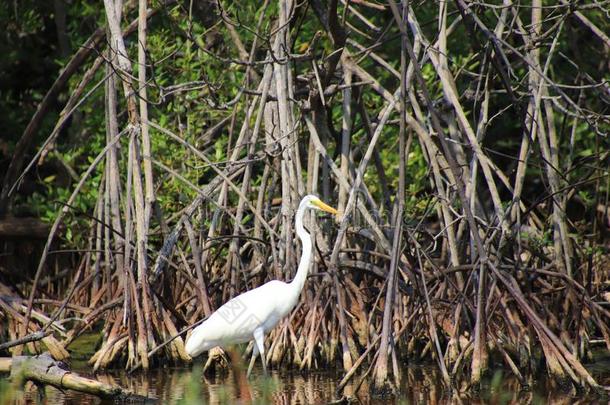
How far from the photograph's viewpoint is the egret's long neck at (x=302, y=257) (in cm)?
750

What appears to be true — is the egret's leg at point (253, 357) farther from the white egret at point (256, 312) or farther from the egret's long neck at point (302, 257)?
the egret's long neck at point (302, 257)

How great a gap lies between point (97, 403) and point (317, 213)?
277 cm

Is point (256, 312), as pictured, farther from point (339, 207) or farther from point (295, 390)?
point (339, 207)

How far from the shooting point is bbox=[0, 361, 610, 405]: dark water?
6.68m

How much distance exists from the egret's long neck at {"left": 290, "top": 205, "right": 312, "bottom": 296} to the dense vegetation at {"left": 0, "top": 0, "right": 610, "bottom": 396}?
25 cm

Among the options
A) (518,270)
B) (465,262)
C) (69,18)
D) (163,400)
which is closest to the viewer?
(163,400)

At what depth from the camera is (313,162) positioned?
876 centimetres

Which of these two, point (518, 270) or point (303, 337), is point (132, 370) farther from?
point (518, 270)

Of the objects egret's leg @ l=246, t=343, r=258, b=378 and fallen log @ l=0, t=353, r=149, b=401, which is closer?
fallen log @ l=0, t=353, r=149, b=401

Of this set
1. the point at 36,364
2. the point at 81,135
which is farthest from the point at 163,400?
the point at 81,135

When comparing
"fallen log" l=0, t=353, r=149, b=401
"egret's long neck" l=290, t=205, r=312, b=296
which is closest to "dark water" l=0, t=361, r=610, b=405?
"fallen log" l=0, t=353, r=149, b=401

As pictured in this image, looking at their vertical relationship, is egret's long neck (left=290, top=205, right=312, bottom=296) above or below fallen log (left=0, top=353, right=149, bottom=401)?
above

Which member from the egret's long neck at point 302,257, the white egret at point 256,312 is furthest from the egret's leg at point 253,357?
the egret's long neck at point 302,257

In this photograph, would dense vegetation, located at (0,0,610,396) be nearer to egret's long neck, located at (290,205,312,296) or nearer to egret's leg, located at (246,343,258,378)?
egret's leg, located at (246,343,258,378)
